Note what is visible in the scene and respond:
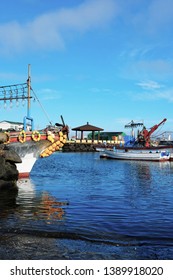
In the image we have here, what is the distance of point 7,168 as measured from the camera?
1853 cm

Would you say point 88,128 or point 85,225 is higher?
point 88,128

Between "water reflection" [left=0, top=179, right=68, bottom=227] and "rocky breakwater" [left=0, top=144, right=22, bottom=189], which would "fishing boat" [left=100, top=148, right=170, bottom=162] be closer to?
"rocky breakwater" [left=0, top=144, right=22, bottom=189]

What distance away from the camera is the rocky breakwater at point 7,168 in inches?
700

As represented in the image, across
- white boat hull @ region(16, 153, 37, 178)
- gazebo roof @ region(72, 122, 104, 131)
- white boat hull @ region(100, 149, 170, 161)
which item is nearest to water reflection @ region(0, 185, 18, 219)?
white boat hull @ region(16, 153, 37, 178)

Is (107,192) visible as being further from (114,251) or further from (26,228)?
(114,251)

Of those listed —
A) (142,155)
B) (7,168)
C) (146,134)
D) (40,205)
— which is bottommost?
(40,205)

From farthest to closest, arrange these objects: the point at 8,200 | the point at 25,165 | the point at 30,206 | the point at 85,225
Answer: the point at 25,165 < the point at 8,200 < the point at 30,206 < the point at 85,225

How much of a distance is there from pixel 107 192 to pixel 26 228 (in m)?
9.15

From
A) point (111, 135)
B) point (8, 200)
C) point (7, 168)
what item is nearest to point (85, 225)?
point (8, 200)

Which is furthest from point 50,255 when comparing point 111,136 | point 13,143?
point 111,136

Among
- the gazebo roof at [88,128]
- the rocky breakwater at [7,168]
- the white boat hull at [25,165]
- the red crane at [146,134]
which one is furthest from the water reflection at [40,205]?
the gazebo roof at [88,128]

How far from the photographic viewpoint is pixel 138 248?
7879 millimetres

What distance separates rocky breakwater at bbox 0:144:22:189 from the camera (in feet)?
58.3

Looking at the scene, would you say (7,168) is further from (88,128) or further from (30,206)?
(88,128)
